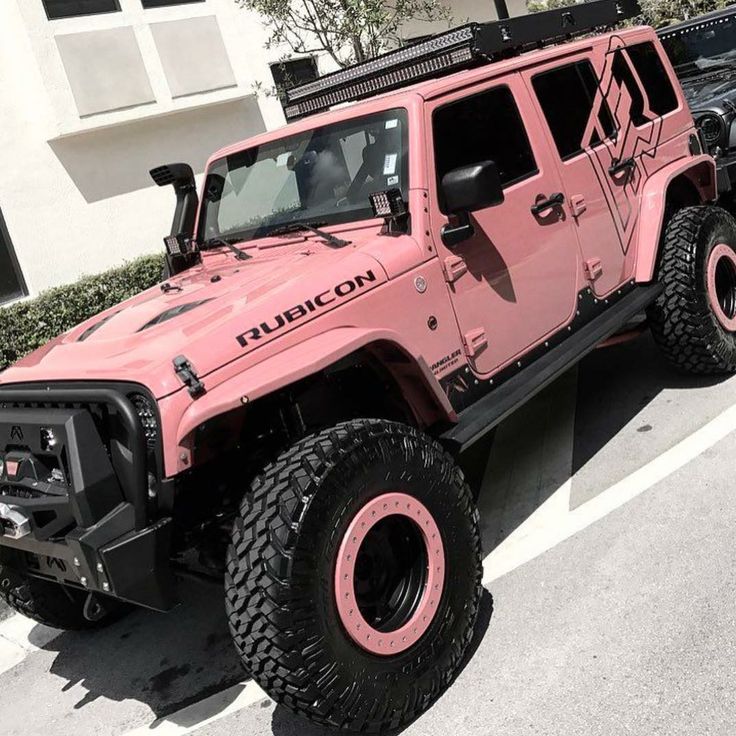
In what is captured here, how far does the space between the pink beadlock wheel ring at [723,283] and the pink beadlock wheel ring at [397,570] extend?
2657mm

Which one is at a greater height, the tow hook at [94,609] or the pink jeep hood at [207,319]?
the pink jeep hood at [207,319]

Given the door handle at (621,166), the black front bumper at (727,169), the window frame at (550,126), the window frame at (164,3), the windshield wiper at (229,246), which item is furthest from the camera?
the window frame at (164,3)

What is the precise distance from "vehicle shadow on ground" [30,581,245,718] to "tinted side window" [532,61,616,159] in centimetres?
273

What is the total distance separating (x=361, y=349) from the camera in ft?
10.5

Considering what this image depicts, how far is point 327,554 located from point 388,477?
0.36 metres

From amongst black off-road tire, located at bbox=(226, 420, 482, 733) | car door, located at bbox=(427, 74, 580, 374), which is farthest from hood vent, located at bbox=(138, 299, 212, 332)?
car door, located at bbox=(427, 74, 580, 374)

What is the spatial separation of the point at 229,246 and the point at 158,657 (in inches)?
73.2

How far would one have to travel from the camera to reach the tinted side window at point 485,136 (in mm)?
3787

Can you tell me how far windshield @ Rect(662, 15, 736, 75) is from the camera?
812 cm

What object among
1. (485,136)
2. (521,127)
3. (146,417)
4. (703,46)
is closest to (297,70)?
(703,46)

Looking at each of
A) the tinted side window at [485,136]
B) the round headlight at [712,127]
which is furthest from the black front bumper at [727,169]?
the tinted side window at [485,136]

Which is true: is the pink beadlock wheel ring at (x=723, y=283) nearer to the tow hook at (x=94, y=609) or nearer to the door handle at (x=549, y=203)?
the door handle at (x=549, y=203)

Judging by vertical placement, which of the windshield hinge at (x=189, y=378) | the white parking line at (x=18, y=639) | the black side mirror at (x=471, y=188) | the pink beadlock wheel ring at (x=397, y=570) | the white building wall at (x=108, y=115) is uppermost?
the white building wall at (x=108, y=115)

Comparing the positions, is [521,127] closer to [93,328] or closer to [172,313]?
[172,313]
